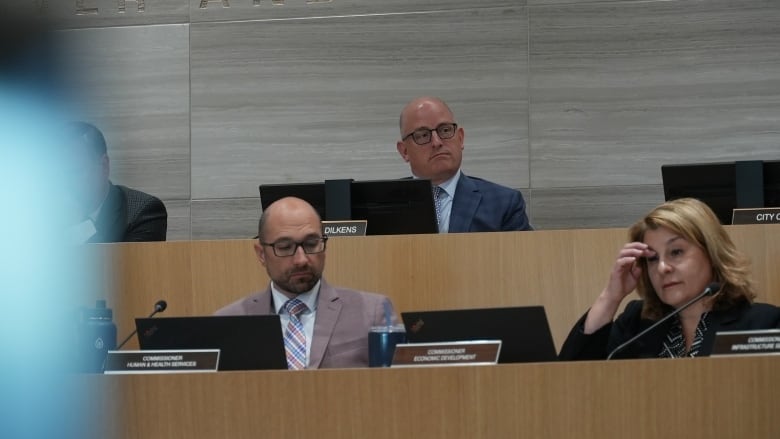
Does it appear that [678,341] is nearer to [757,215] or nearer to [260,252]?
[757,215]

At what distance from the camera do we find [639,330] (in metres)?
2.94

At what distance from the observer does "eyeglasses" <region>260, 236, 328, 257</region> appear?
10.8 ft

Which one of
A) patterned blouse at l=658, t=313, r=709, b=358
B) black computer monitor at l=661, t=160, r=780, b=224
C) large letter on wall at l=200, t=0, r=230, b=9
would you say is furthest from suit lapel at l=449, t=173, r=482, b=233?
large letter on wall at l=200, t=0, r=230, b=9

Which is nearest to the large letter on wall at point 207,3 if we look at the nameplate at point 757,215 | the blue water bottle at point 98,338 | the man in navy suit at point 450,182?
the man in navy suit at point 450,182

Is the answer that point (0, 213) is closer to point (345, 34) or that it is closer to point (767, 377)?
point (767, 377)

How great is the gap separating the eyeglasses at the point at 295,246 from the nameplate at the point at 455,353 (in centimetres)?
109

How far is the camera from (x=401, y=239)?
358 cm

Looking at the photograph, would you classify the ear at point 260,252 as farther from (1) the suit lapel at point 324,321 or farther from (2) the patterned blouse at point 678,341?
(2) the patterned blouse at point 678,341

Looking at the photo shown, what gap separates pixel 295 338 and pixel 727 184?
1.55 meters

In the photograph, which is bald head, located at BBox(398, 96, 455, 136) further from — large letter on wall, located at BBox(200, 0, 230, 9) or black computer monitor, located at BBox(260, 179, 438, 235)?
large letter on wall, located at BBox(200, 0, 230, 9)

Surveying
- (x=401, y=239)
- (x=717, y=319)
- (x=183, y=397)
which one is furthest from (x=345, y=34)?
(x=183, y=397)

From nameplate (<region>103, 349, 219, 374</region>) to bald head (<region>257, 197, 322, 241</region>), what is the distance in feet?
3.20

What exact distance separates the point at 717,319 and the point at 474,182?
5.21 ft

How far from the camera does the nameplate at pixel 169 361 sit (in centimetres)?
238
